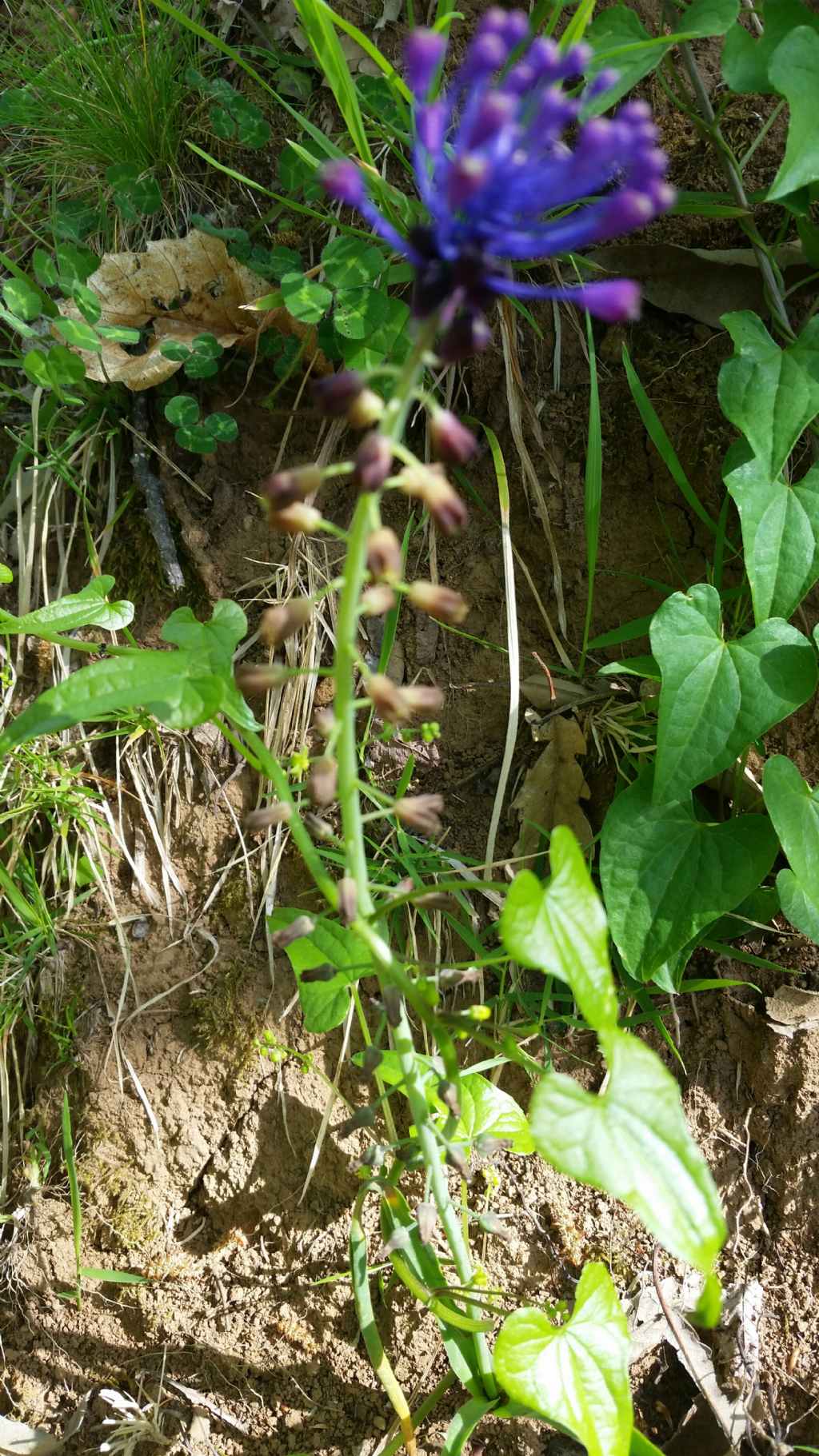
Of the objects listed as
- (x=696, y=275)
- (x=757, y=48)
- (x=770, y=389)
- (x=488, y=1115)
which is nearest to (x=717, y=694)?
(x=770, y=389)

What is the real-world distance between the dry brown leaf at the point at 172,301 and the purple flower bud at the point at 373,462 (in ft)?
4.59

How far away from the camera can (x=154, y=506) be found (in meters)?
2.35

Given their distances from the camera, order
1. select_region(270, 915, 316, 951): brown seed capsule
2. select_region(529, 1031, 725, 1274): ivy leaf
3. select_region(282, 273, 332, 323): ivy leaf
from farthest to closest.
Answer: select_region(282, 273, 332, 323): ivy leaf
select_region(270, 915, 316, 951): brown seed capsule
select_region(529, 1031, 725, 1274): ivy leaf

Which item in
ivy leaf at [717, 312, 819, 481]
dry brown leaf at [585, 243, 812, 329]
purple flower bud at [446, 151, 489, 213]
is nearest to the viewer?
purple flower bud at [446, 151, 489, 213]

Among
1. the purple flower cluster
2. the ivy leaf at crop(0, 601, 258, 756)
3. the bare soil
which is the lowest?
the bare soil

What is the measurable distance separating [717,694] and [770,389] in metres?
0.59

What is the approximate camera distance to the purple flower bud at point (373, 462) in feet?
3.38

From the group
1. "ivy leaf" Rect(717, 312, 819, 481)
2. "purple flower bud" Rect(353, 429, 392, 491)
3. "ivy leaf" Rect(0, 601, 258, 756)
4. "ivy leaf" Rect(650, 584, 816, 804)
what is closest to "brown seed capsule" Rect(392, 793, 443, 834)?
"ivy leaf" Rect(0, 601, 258, 756)

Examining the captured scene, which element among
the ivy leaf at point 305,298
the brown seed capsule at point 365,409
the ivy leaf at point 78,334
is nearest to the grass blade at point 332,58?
the ivy leaf at point 305,298

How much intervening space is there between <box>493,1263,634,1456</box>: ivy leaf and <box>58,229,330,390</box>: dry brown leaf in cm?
190

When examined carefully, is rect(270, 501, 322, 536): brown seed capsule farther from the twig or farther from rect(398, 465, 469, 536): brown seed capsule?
the twig

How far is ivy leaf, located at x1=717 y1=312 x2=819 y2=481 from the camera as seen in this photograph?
6.29ft

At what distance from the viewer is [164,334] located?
94.6 inches

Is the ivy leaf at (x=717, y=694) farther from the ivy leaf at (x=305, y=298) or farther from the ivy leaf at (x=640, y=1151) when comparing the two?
the ivy leaf at (x=305, y=298)
